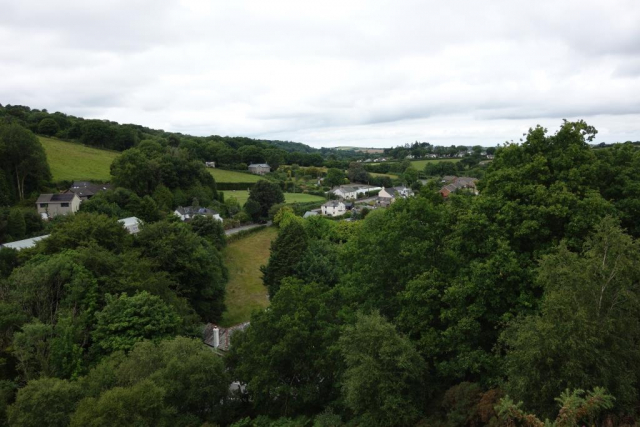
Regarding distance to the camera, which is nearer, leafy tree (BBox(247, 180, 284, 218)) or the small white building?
the small white building

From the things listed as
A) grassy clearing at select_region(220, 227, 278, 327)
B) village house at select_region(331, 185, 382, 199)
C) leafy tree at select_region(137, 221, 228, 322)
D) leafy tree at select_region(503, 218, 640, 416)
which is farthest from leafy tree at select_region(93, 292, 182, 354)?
village house at select_region(331, 185, 382, 199)

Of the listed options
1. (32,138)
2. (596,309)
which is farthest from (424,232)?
(32,138)

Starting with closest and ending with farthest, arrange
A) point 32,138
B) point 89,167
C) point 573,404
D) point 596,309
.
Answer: point 573,404 < point 596,309 < point 32,138 < point 89,167

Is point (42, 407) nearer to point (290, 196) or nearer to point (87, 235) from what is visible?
point (87, 235)

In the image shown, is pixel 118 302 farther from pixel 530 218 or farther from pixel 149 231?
pixel 530 218

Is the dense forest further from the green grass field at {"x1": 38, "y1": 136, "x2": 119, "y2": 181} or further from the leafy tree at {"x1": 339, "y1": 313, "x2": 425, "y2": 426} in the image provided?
the green grass field at {"x1": 38, "y1": 136, "x2": 119, "y2": 181}

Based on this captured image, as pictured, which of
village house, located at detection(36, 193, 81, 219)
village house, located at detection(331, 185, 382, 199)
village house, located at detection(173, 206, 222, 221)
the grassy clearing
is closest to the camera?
the grassy clearing
